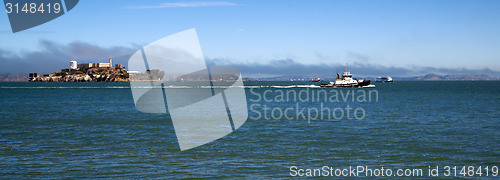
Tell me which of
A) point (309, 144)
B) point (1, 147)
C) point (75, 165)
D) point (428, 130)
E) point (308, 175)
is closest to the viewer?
point (308, 175)

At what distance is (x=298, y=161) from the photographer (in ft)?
57.1

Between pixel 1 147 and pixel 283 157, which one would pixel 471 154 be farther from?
pixel 1 147

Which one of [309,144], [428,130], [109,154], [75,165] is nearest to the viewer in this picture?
[75,165]

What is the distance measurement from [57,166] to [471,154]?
1647 centimetres

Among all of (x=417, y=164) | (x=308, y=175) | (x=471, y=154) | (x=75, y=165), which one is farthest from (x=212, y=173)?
(x=471, y=154)

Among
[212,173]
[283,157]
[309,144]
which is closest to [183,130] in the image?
[309,144]

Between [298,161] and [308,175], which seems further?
[298,161]

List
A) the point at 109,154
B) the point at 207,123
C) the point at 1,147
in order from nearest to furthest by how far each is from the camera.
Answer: the point at 109,154
the point at 1,147
the point at 207,123

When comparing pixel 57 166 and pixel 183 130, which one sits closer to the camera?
pixel 57 166

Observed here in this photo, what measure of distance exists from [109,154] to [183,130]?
9.77 meters

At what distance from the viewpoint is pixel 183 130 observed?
1115 inches

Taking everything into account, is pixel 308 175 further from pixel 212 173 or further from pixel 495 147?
pixel 495 147

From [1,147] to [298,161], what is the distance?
13656 mm

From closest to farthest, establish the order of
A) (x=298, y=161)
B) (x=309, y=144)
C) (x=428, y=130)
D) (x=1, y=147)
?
(x=298, y=161) → (x=1, y=147) → (x=309, y=144) → (x=428, y=130)
